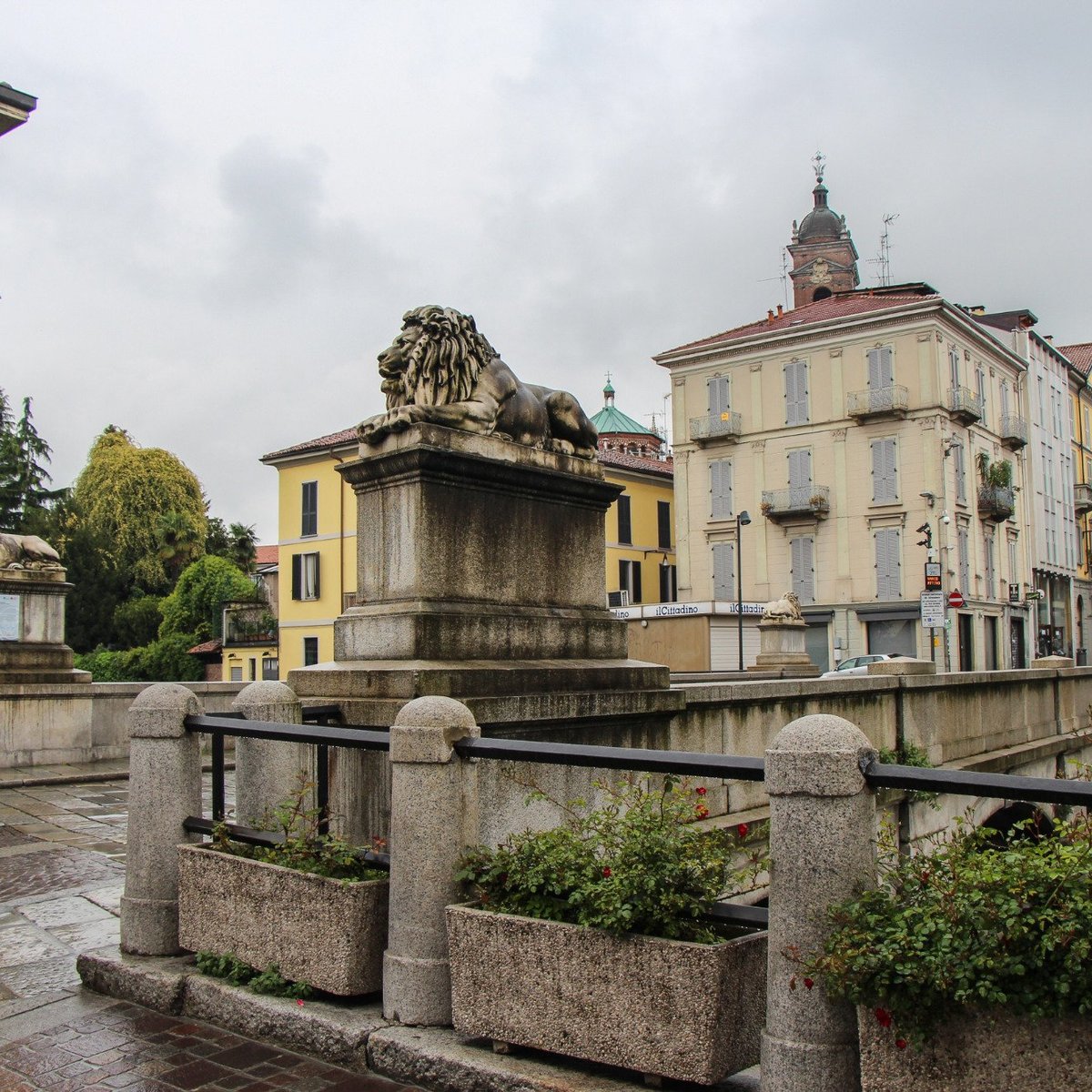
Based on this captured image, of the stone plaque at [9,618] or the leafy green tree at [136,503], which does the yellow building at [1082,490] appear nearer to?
the leafy green tree at [136,503]

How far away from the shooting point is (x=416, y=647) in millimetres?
5828

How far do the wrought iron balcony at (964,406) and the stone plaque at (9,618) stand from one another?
38.8m

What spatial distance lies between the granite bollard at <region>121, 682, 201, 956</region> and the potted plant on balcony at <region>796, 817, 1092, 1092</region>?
338 centimetres

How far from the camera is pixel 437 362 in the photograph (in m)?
6.42

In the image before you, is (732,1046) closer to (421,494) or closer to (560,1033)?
(560,1033)

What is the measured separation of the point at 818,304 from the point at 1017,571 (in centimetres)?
1536

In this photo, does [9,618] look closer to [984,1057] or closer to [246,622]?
[984,1057]

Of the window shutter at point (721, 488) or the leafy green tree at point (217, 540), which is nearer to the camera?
the window shutter at point (721, 488)

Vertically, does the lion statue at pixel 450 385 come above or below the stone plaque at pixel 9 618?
above

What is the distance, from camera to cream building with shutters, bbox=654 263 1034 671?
4491 centimetres

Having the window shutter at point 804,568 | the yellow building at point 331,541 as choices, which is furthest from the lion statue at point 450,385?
the window shutter at point 804,568

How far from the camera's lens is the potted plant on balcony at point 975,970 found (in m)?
2.80

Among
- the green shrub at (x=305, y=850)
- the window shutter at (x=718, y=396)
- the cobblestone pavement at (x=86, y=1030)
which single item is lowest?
the cobblestone pavement at (x=86, y=1030)

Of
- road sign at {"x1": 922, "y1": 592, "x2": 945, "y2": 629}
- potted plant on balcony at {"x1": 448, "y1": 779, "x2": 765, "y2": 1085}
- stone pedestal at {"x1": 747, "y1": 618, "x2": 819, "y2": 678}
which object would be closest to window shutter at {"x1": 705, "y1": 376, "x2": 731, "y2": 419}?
stone pedestal at {"x1": 747, "y1": 618, "x2": 819, "y2": 678}
